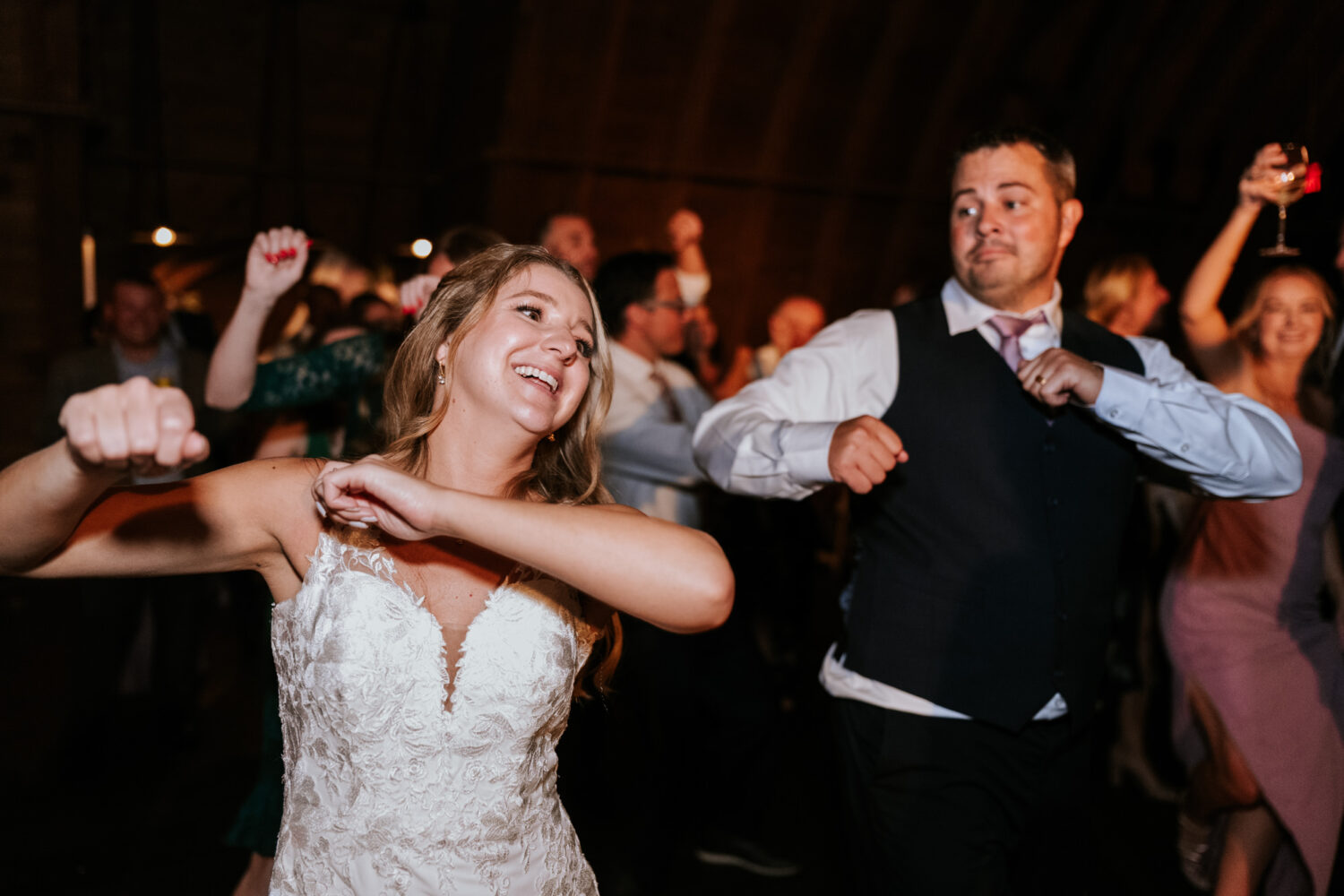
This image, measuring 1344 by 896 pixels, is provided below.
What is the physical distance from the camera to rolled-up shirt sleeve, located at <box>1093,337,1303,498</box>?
6.24 ft

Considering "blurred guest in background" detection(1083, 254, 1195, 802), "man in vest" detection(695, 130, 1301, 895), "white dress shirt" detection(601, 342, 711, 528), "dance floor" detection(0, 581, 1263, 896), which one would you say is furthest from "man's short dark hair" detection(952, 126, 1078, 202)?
"dance floor" detection(0, 581, 1263, 896)

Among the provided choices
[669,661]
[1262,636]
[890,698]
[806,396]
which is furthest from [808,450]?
[1262,636]

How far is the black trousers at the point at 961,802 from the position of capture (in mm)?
1939

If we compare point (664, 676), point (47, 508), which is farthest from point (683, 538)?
point (664, 676)

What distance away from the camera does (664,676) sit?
3.03m

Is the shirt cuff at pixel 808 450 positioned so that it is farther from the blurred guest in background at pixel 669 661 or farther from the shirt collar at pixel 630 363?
the shirt collar at pixel 630 363

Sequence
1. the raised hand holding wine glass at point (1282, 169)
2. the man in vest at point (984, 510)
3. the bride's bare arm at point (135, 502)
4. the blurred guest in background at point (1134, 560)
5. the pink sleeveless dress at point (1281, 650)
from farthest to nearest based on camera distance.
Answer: the blurred guest in background at point (1134, 560) < the pink sleeveless dress at point (1281, 650) < the raised hand holding wine glass at point (1282, 169) < the man in vest at point (984, 510) < the bride's bare arm at point (135, 502)

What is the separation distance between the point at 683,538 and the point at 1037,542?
86 cm

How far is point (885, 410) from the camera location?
213cm

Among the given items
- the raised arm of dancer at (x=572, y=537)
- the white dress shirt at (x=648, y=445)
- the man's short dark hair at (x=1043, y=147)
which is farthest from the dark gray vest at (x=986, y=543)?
the white dress shirt at (x=648, y=445)

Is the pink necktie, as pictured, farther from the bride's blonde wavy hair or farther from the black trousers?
the bride's blonde wavy hair

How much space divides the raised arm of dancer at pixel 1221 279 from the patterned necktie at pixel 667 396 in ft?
4.65

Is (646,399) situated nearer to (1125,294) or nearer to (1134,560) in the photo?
(1125,294)

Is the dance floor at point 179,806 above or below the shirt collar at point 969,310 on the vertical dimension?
below
